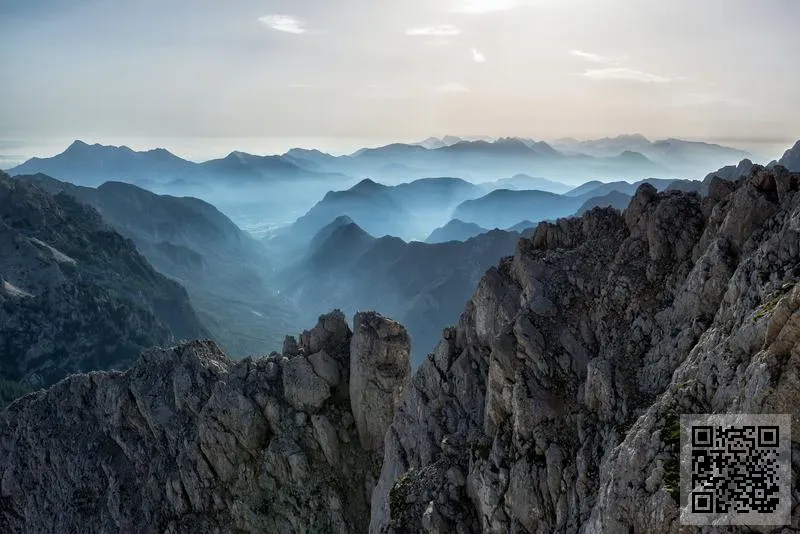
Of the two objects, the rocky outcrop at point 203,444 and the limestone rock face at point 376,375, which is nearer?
the rocky outcrop at point 203,444

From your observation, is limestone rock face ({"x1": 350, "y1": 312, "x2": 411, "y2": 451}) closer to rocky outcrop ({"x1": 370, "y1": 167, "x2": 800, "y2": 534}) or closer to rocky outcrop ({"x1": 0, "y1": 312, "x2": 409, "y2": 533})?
rocky outcrop ({"x1": 0, "y1": 312, "x2": 409, "y2": 533})

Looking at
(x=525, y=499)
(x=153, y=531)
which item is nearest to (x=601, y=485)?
(x=525, y=499)

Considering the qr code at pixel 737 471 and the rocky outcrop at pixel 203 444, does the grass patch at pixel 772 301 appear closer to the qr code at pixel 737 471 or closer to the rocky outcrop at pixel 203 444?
the qr code at pixel 737 471

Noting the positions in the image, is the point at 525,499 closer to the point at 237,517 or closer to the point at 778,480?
the point at 778,480

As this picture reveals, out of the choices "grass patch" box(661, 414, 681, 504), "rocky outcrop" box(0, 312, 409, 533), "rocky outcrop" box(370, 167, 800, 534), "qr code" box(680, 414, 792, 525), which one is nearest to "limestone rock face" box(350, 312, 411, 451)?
"rocky outcrop" box(0, 312, 409, 533)

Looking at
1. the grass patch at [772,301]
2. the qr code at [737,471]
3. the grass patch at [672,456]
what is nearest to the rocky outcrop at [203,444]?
the grass patch at [672,456]

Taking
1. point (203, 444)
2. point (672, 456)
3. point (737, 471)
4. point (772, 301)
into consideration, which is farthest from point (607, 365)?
point (203, 444)
